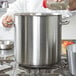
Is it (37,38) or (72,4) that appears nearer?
(37,38)

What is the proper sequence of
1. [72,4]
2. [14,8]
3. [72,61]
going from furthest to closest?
[14,8], [72,4], [72,61]

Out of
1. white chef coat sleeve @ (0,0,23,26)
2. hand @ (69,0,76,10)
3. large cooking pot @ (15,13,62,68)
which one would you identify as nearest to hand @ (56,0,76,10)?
hand @ (69,0,76,10)

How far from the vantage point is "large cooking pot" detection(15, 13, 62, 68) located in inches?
24.8

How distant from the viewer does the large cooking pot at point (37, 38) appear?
629 millimetres

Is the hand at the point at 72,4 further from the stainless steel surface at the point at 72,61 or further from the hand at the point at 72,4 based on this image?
the stainless steel surface at the point at 72,61

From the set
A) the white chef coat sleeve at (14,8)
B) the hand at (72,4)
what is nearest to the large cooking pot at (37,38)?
the hand at (72,4)

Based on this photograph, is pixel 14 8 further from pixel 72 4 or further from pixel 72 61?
pixel 72 61

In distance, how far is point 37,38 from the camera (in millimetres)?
630

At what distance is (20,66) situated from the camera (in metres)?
0.68

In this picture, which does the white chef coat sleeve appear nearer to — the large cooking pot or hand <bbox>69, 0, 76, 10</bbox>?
hand <bbox>69, 0, 76, 10</bbox>

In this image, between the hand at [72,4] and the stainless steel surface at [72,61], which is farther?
the hand at [72,4]

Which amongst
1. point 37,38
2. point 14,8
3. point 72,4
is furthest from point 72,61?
point 14,8

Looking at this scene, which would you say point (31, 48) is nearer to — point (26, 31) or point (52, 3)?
point (26, 31)

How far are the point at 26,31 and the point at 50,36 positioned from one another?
0.07m
